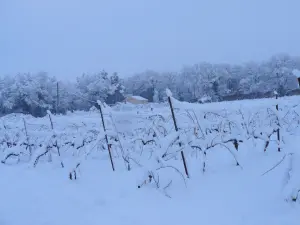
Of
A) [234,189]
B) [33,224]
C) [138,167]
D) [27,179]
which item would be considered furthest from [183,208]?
[27,179]

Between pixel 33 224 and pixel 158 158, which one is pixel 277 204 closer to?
pixel 158 158

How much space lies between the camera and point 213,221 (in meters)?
2.63

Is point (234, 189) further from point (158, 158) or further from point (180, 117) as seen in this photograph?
point (180, 117)

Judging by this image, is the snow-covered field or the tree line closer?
the snow-covered field

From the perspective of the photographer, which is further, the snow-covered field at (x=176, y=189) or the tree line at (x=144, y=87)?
the tree line at (x=144, y=87)

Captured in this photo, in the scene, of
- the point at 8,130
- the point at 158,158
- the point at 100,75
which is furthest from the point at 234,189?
the point at 100,75

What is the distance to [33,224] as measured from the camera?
9.48ft

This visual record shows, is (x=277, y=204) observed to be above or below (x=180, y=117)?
below

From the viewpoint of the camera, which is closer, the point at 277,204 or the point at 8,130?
the point at 277,204

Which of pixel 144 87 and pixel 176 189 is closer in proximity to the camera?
pixel 176 189

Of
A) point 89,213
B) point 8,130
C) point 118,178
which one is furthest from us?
point 8,130

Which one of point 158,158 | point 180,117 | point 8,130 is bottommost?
point 8,130

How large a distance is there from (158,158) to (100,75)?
156 ft

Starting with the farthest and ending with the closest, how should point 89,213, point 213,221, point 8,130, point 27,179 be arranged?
point 8,130 → point 27,179 → point 89,213 → point 213,221
